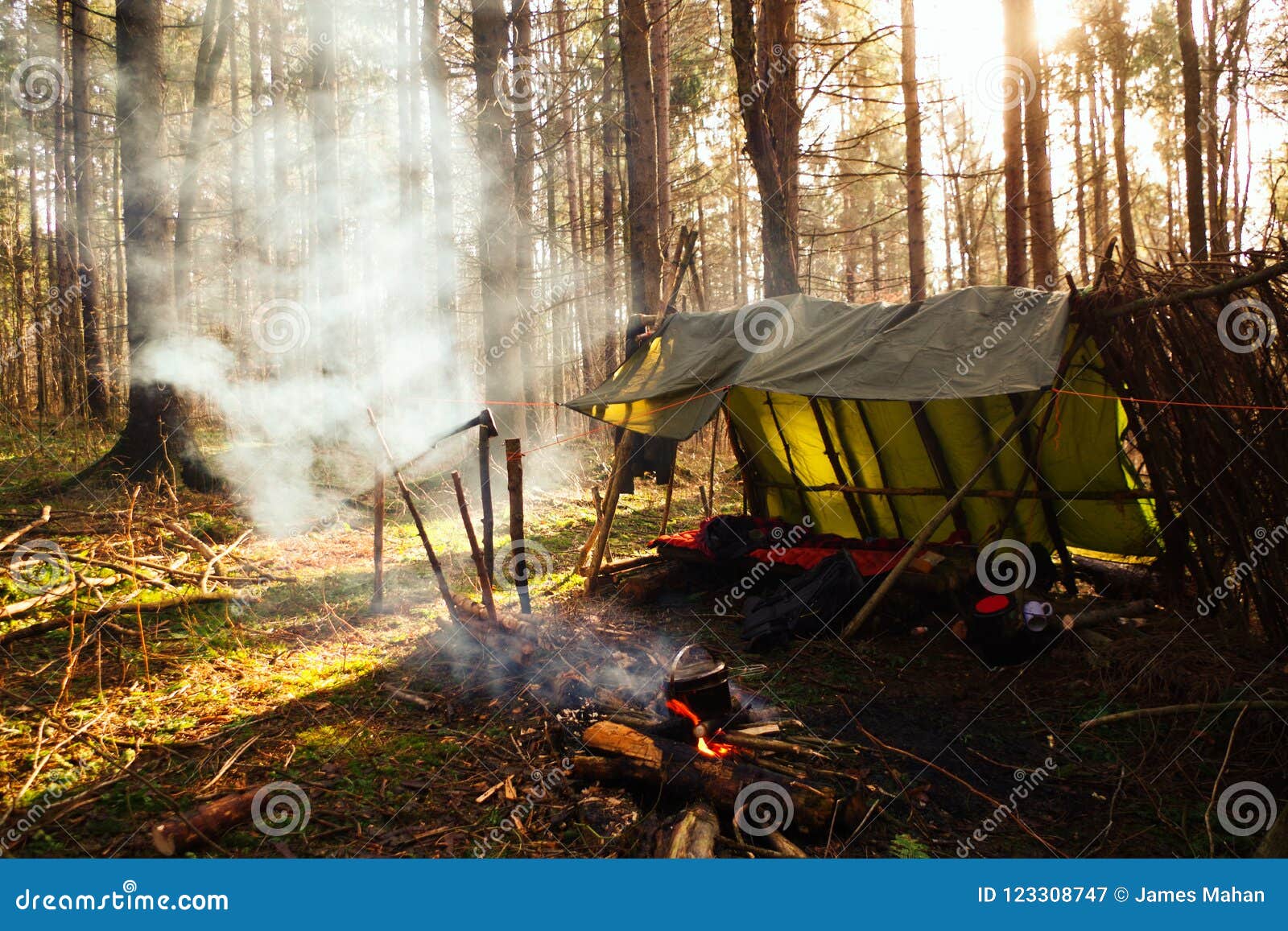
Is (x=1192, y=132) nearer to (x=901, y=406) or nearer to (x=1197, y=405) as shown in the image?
(x=901, y=406)

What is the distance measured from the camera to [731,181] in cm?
2536

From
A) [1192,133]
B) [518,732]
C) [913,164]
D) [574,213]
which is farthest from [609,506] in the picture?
[574,213]

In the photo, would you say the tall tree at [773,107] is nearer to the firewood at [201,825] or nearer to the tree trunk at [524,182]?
the tree trunk at [524,182]

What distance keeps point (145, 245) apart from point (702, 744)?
33.1ft

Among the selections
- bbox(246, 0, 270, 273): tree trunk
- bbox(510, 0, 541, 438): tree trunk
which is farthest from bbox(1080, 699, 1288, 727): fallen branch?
bbox(246, 0, 270, 273): tree trunk

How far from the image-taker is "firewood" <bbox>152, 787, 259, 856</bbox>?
3113 mm

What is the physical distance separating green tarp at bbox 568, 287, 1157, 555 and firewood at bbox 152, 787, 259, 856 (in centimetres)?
412

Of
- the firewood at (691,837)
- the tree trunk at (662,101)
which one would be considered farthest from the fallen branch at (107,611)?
the tree trunk at (662,101)

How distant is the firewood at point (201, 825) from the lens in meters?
3.11

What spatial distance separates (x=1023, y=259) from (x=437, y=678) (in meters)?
10.2

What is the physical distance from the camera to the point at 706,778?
3480 mm

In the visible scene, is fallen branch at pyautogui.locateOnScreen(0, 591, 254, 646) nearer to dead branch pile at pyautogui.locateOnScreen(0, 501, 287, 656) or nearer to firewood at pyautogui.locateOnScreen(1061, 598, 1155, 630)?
dead branch pile at pyautogui.locateOnScreen(0, 501, 287, 656)

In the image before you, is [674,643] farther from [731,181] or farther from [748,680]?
[731,181]

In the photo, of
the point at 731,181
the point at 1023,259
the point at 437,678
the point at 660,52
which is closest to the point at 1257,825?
the point at 437,678
